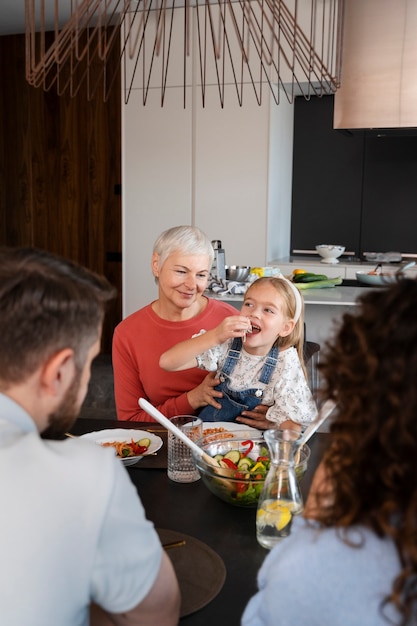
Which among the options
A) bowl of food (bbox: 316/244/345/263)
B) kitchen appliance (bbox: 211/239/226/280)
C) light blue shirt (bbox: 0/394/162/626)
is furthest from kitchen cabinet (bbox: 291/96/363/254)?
light blue shirt (bbox: 0/394/162/626)

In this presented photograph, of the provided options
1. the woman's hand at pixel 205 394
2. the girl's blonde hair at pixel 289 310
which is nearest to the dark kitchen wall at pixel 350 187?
the girl's blonde hair at pixel 289 310

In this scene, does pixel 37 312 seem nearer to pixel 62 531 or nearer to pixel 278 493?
pixel 62 531

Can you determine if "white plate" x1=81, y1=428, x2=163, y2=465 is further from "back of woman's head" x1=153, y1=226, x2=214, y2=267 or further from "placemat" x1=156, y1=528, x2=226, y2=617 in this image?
"back of woman's head" x1=153, y1=226, x2=214, y2=267

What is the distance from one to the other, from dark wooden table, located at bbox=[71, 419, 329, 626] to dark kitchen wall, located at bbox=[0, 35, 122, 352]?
4.09 meters

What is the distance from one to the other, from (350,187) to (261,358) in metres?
3.51

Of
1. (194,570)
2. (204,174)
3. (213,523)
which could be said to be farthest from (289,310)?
(204,174)

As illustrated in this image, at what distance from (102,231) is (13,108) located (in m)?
1.30

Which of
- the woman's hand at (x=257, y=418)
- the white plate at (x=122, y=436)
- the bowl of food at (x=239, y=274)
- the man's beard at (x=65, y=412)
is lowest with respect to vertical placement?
the woman's hand at (x=257, y=418)

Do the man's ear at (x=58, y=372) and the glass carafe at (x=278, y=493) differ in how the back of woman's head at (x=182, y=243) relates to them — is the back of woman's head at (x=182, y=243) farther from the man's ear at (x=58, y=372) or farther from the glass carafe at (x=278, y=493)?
the man's ear at (x=58, y=372)

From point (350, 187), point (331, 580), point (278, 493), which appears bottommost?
point (278, 493)

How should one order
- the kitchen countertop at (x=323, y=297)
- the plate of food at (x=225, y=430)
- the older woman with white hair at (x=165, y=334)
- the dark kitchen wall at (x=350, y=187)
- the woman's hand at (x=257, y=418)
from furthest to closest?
the dark kitchen wall at (x=350, y=187)
the kitchen countertop at (x=323, y=297)
the older woman with white hair at (x=165, y=334)
the woman's hand at (x=257, y=418)
the plate of food at (x=225, y=430)

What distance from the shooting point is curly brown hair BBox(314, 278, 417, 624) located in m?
0.67

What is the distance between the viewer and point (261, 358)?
6.72 ft

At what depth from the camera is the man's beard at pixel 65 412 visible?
0.91 meters
